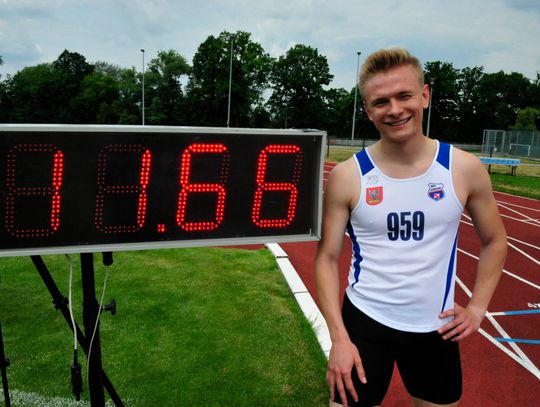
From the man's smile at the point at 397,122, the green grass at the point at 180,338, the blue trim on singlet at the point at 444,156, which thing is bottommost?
the green grass at the point at 180,338

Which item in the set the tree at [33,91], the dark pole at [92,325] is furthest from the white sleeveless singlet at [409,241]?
the tree at [33,91]

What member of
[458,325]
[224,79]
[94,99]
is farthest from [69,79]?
[458,325]

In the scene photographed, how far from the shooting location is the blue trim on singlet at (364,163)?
2227 millimetres

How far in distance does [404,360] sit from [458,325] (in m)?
0.33

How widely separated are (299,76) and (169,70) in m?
22.6

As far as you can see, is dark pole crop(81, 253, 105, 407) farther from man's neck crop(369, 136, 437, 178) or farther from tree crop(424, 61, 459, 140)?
tree crop(424, 61, 459, 140)

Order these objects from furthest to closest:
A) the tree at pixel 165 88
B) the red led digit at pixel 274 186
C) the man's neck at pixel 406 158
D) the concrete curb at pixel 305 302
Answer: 1. the tree at pixel 165 88
2. the concrete curb at pixel 305 302
3. the red led digit at pixel 274 186
4. the man's neck at pixel 406 158

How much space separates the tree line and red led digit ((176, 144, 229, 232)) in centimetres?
6709

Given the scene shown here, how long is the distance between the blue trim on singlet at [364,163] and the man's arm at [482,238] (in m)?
0.43

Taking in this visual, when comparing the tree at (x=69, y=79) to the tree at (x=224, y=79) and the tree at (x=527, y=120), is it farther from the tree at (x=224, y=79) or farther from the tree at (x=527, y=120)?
the tree at (x=527, y=120)

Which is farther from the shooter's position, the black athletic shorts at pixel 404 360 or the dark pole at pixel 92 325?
the dark pole at pixel 92 325

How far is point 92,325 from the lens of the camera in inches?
110

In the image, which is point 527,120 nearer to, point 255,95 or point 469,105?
point 469,105

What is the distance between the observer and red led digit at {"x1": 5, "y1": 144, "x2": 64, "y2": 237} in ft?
7.00
